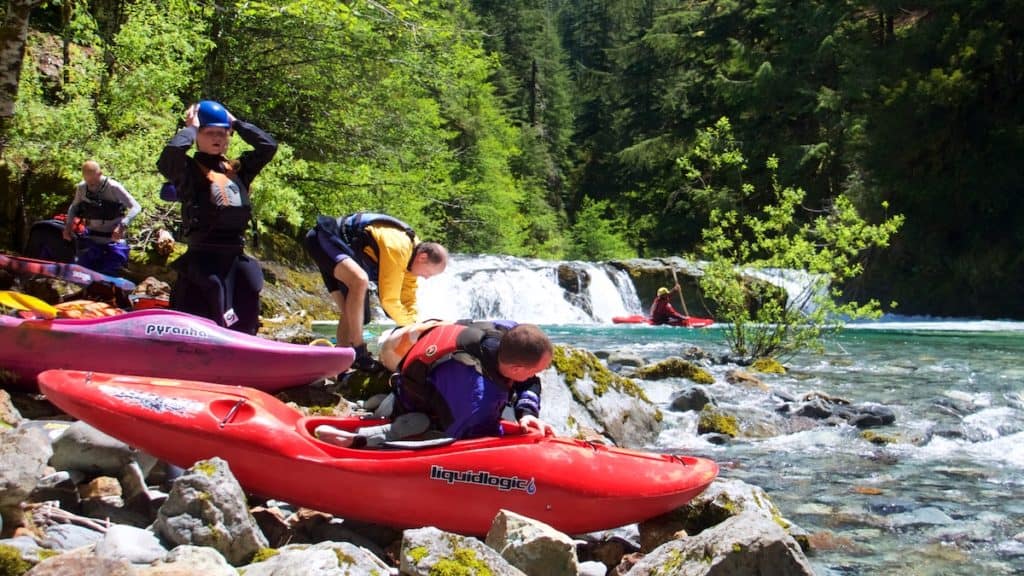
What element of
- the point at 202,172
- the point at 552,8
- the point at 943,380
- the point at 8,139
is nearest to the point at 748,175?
the point at 943,380

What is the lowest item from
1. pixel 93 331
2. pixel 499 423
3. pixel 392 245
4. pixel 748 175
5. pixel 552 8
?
pixel 499 423

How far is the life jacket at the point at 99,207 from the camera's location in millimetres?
6836

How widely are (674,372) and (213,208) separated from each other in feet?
21.7

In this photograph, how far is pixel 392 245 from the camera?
4906 mm

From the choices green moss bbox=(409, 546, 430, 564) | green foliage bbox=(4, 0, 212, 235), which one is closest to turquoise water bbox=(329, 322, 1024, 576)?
green moss bbox=(409, 546, 430, 564)

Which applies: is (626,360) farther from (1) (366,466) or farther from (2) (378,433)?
(1) (366,466)

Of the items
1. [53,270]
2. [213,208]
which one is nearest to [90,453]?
[213,208]

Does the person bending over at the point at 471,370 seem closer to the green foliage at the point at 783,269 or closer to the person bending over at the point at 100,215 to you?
the person bending over at the point at 100,215

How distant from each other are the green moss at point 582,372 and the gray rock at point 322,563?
4096 millimetres

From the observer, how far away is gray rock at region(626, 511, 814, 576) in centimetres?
308

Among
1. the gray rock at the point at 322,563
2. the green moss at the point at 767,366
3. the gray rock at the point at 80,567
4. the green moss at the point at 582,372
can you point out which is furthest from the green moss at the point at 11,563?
the green moss at the point at 767,366

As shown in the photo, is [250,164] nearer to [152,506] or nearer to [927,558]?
[152,506]

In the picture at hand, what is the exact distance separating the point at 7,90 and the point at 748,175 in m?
30.2

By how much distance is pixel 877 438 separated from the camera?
729 cm
